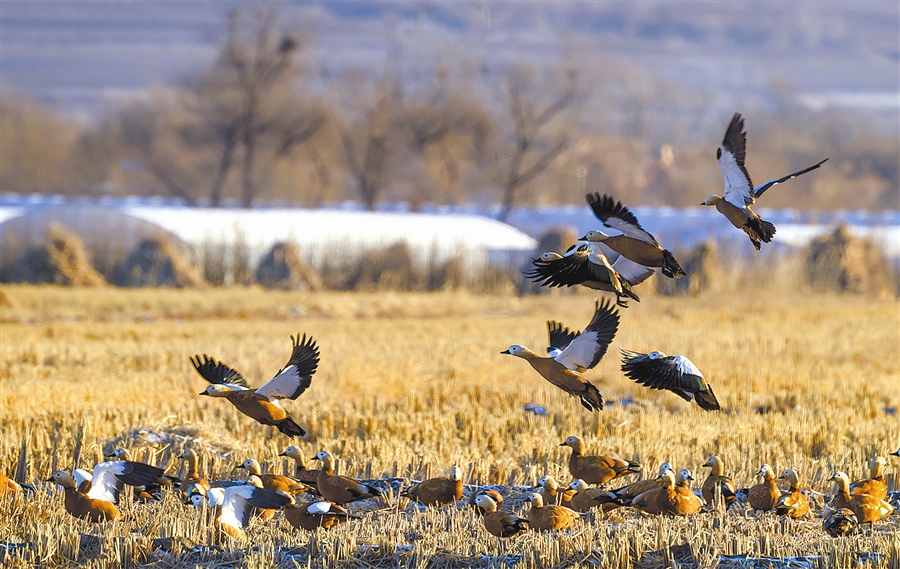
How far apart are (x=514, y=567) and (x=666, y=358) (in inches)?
52.4

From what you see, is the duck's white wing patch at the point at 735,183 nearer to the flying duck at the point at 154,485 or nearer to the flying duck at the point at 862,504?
the flying duck at the point at 862,504

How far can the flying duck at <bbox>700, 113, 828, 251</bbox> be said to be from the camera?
548 cm

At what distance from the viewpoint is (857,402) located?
11625mm

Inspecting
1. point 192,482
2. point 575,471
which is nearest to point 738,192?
point 575,471

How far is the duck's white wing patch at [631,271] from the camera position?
19.8 ft

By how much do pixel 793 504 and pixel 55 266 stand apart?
2333cm

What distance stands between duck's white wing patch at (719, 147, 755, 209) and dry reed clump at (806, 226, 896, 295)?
24243mm

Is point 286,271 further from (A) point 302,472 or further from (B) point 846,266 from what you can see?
(A) point 302,472

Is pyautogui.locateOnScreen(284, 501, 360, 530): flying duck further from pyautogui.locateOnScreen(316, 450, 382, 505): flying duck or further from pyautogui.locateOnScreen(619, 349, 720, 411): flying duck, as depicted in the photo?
pyautogui.locateOnScreen(619, 349, 720, 411): flying duck

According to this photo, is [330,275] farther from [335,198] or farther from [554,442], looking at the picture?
[335,198]

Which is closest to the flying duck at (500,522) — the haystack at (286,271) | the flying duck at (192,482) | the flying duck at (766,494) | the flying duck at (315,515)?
the flying duck at (315,515)

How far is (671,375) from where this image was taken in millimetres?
5820

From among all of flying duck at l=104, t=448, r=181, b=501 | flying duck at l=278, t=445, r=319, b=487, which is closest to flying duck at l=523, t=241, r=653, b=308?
flying duck at l=278, t=445, r=319, b=487

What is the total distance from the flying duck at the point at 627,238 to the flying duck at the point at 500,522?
5.42 ft
